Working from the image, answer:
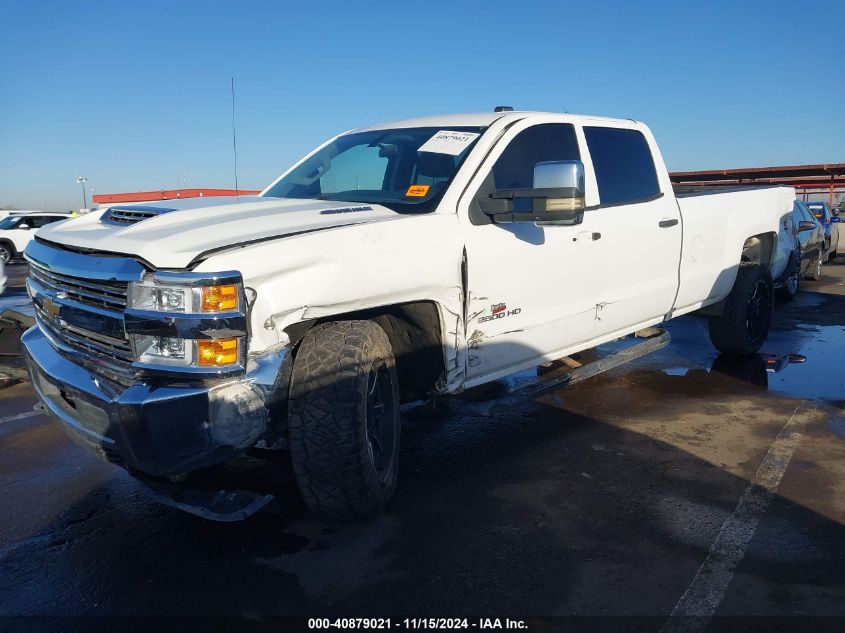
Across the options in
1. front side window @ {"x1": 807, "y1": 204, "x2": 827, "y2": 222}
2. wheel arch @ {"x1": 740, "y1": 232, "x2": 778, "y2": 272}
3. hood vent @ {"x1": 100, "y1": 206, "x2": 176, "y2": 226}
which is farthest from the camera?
front side window @ {"x1": 807, "y1": 204, "x2": 827, "y2": 222}

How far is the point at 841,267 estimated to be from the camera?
54.0ft

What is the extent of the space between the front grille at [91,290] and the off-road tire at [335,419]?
760 mm

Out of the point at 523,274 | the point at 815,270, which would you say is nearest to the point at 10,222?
the point at 815,270

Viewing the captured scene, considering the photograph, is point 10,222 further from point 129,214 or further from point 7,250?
point 129,214

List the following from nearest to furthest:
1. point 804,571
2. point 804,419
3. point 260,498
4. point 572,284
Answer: point 804,571, point 260,498, point 572,284, point 804,419

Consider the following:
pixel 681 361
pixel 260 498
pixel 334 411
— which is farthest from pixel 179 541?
pixel 681 361

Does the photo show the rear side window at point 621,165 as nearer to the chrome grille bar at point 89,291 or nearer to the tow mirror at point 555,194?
the tow mirror at point 555,194

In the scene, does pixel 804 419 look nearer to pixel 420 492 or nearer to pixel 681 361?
pixel 681 361

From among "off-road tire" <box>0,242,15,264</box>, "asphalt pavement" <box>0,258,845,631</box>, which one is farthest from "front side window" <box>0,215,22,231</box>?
"asphalt pavement" <box>0,258,845,631</box>

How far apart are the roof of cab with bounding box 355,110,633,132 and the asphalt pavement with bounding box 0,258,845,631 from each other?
172 cm

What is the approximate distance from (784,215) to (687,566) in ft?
16.5

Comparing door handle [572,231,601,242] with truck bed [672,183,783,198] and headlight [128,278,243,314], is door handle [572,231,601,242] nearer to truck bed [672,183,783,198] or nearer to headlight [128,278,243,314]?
truck bed [672,183,783,198]

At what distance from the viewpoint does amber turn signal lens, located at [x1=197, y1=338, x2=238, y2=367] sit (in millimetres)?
2736

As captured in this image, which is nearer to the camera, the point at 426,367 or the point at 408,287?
the point at 408,287
